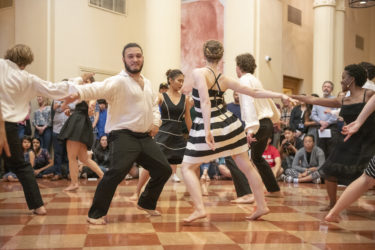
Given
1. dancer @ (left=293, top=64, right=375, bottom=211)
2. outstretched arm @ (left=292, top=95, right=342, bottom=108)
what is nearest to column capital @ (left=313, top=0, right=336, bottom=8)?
dancer @ (left=293, top=64, right=375, bottom=211)

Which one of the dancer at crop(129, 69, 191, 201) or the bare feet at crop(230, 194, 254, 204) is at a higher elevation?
the dancer at crop(129, 69, 191, 201)

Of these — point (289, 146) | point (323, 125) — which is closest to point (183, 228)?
point (323, 125)

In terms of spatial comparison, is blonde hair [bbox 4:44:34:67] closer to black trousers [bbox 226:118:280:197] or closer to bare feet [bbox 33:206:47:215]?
bare feet [bbox 33:206:47:215]

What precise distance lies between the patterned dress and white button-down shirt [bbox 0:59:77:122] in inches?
66.9

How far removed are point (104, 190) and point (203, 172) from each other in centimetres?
520

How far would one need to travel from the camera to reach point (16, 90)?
13.9 feet

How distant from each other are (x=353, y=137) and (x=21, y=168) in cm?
302

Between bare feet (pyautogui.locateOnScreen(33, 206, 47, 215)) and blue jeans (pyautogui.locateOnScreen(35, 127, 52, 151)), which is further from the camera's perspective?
blue jeans (pyautogui.locateOnScreen(35, 127, 52, 151))

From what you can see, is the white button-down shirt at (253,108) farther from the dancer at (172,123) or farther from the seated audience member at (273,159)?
the seated audience member at (273,159)

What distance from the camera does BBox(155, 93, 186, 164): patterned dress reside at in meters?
5.57

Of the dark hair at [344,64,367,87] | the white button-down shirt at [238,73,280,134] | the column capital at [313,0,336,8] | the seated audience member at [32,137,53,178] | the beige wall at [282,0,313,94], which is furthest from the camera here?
the beige wall at [282,0,313,94]

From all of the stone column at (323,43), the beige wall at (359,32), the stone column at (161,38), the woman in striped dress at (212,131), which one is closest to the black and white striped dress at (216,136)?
the woman in striped dress at (212,131)

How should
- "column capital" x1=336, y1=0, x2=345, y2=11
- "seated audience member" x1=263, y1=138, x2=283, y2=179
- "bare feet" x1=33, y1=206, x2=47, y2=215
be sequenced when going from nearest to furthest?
"bare feet" x1=33, y1=206, x2=47, y2=215
"seated audience member" x1=263, y1=138, x2=283, y2=179
"column capital" x1=336, y1=0, x2=345, y2=11

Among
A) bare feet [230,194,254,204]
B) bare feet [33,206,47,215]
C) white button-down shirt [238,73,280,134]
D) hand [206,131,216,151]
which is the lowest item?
bare feet [230,194,254,204]
